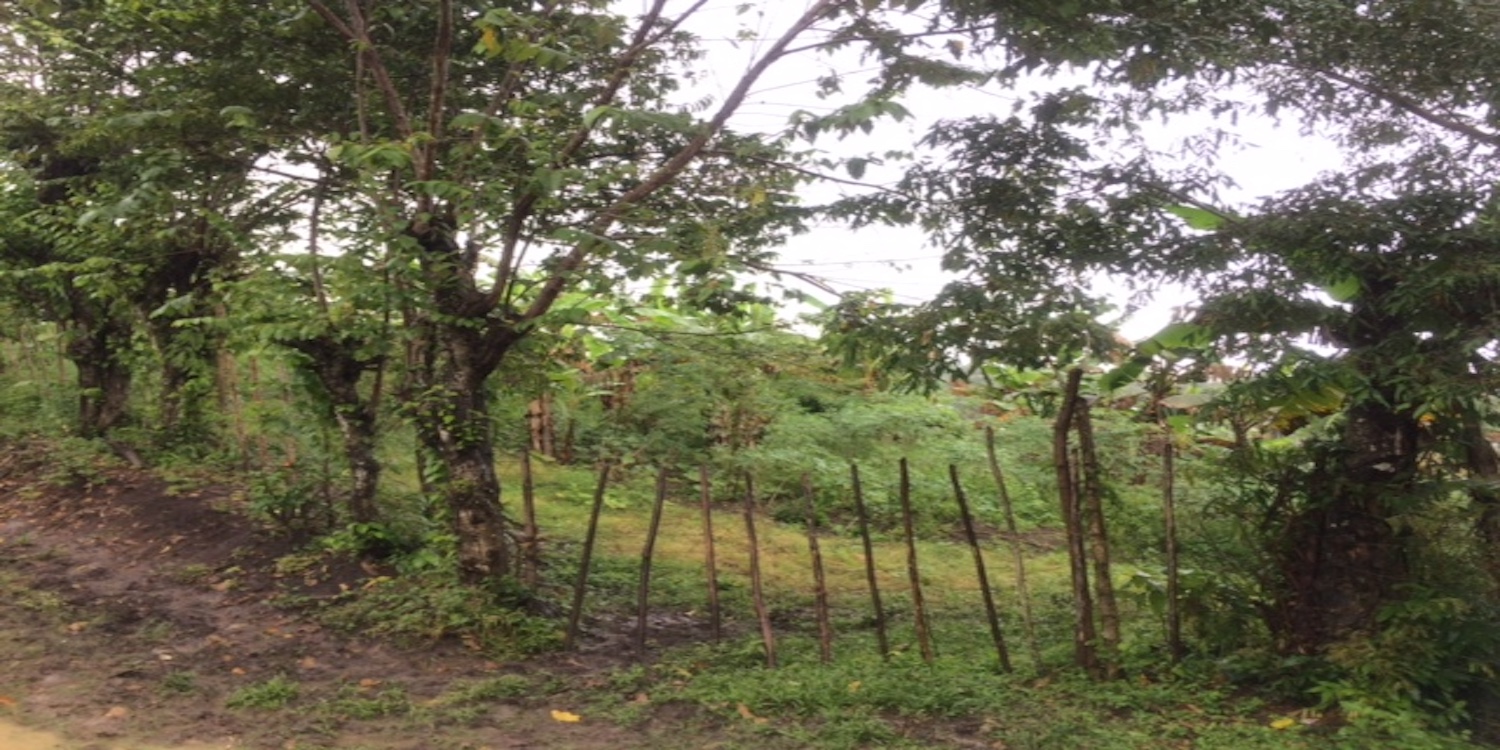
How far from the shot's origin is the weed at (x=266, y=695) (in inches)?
223

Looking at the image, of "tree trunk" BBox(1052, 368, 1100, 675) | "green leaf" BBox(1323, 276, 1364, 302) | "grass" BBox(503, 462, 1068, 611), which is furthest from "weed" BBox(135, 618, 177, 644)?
"green leaf" BBox(1323, 276, 1364, 302)

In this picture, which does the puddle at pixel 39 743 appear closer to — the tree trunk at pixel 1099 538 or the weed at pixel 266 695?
the weed at pixel 266 695

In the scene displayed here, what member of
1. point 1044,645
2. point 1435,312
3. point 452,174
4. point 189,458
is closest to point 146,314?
point 189,458

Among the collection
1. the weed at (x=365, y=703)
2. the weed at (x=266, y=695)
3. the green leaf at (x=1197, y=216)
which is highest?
the green leaf at (x=1197, y=216)

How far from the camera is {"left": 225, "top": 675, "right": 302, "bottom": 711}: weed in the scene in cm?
567

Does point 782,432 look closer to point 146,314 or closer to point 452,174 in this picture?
point 452,174

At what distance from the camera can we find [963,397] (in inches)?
498

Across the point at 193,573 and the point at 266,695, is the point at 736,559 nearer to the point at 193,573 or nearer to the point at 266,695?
the point at 193,573

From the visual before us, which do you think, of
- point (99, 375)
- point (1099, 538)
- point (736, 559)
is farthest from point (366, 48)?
point (99, 375)

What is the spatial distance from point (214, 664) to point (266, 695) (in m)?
0.80

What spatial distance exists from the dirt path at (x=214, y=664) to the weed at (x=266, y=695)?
1 centimetres

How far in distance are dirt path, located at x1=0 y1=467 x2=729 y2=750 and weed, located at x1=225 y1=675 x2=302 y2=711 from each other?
0.01 m

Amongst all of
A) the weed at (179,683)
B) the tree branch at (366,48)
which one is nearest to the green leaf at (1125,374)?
the tree branch at (366,48)

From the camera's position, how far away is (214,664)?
249 inches
